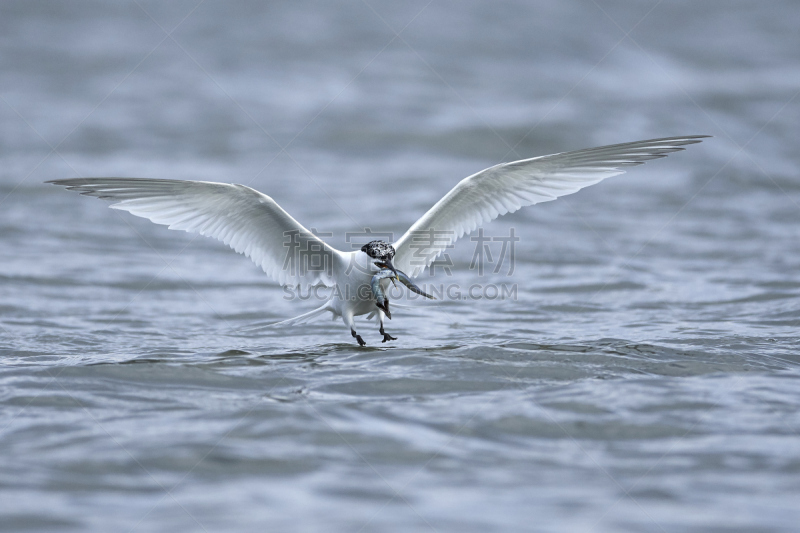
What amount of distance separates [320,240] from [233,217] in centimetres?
86

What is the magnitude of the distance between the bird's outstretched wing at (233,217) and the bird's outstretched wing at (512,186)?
2.93 feet

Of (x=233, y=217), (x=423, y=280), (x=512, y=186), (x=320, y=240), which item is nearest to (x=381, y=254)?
(x=320, y=240)

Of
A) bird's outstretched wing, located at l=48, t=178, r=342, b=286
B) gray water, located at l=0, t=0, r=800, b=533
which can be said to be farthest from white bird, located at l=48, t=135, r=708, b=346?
gray water, located at l=0, t=0, r=800, b=533

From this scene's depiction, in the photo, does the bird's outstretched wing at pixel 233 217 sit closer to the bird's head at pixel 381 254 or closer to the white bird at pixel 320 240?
the white bird at pixel 320 240

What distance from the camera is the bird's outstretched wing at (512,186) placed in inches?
282

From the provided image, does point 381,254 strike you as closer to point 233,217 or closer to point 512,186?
point 233,217

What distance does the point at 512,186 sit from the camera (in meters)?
7.58

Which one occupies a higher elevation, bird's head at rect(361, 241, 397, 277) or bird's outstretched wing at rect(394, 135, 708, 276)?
bird's outstretched wing at rect(394, 135, 708, 276)

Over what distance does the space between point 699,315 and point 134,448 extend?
6291 millimetres

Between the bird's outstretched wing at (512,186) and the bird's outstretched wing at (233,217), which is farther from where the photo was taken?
the bird's outstretched wing at (512,186)

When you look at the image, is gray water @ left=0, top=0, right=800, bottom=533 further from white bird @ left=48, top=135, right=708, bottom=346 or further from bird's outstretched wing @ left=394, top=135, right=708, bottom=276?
bird's outstretched wing @ left=394, top=135, right=708, bottom=276

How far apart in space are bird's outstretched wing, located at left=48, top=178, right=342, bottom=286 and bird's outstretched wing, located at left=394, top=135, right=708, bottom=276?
2.93ft

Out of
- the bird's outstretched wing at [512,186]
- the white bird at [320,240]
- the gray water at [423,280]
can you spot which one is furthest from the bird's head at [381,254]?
the gray water at [423,280]

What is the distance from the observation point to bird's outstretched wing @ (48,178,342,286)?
6703 mm
